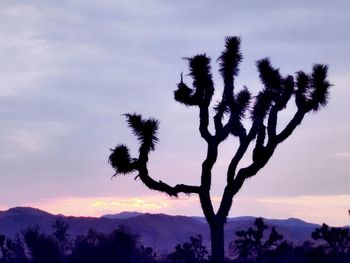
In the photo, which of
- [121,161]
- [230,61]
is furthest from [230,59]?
[121,161]

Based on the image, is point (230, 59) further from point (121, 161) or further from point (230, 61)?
point (121, 161)

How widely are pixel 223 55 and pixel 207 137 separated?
2328 millimetres

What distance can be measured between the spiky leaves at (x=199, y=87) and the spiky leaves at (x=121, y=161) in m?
1.94

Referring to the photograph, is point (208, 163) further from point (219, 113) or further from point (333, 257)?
point (333, 257)

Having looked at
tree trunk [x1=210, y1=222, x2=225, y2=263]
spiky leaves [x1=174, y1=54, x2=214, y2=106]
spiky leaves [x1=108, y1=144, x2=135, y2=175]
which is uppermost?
spiky leaves [x1=174, y1=54, x2=214, y2=106]

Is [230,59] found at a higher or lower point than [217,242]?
higher

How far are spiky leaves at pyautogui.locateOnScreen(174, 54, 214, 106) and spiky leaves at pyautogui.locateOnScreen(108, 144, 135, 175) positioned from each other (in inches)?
76.6

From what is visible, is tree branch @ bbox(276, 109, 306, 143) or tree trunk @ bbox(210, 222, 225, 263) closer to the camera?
tree branch @ bbox(276, 109, 306, 143)

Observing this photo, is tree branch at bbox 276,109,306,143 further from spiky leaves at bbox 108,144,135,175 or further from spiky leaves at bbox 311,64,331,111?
spiky leaves at bbox 108,144,135,175

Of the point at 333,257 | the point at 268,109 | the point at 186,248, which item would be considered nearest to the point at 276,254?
the point at 333,257

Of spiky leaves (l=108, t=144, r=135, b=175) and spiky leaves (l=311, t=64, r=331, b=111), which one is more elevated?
spiky leaves (l=311, t=64, r=331, b=111)

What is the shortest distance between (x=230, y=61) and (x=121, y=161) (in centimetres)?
385

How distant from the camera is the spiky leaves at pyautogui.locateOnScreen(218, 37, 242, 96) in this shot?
2189 cm

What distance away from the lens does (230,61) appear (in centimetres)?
2195
